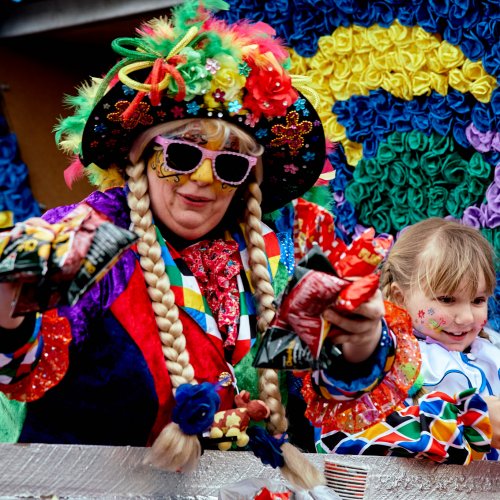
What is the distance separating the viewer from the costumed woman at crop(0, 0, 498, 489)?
6.29ft

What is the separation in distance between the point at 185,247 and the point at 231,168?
223mm

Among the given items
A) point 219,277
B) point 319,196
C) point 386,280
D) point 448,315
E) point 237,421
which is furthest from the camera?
point 386,280

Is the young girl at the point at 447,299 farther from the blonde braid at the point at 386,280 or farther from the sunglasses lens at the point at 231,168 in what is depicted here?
the sunglasses lens at the point at 231,168

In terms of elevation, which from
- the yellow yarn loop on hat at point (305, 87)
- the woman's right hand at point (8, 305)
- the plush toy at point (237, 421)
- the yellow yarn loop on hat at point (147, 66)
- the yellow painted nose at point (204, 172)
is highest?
the yellow yarn loop on hat at point (147, 66)

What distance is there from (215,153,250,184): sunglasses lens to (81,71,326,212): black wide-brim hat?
91 mm

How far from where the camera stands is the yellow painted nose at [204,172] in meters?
2.12

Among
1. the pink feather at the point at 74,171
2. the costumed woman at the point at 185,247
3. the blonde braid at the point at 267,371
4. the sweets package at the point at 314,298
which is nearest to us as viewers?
the sweets package at the point at 314,298

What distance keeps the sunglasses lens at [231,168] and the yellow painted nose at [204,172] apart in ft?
0.06

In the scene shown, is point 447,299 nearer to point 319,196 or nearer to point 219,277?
point 319,196

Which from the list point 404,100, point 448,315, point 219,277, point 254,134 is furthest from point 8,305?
point 404,100

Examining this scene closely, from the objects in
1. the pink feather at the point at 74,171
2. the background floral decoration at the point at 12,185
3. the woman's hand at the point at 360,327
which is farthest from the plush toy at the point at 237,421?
the background floral decoration at the point at 12,185

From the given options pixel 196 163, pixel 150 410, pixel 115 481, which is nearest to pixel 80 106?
pixel 196 163

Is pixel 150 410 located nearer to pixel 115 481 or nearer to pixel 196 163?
pixel 115 481

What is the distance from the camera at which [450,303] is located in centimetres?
261
